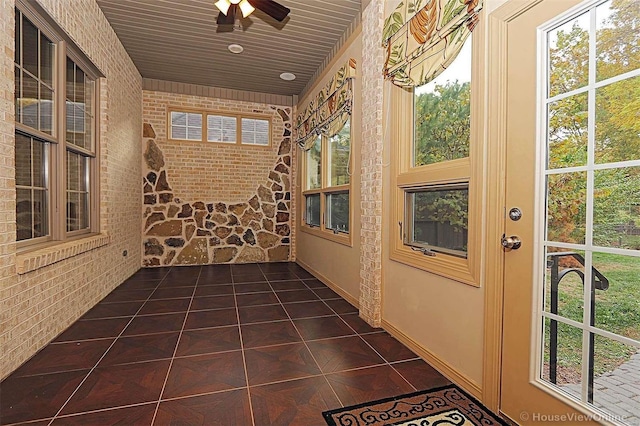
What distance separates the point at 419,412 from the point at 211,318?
201 cm

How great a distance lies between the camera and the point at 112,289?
3750 mm

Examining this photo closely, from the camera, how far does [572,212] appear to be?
132 cm

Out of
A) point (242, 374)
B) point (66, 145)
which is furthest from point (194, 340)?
point (66, 145)

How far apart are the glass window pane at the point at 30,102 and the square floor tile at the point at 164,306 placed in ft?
6.06

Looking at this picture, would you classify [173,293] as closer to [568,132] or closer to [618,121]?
[568,132]

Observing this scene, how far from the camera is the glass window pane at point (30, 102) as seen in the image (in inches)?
88.0

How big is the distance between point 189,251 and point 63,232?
9.05 feet

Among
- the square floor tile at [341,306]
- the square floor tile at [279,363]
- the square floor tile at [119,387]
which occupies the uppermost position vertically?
the square floor tile at [341,306]

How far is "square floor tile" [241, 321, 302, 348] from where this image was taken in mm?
2424

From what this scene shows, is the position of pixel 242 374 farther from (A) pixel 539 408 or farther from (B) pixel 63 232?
(B) pixel 63 232

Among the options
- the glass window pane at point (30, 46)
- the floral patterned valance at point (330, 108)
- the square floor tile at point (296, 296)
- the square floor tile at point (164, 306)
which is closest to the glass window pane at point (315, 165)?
the floral patterned valance at point (330, 108)

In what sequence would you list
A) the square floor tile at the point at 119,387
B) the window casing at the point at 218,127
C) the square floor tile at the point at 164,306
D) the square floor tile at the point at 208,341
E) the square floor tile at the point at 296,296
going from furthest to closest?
the window casing at the point at 218,127
the square floor tile at the point at 296,296
the square floor tile at the point at 164,306
the square floor tile at the point at 208,341
the square floor tile at the point at 119,387

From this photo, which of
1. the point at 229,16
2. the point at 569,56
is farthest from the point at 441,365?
the point at 229,16

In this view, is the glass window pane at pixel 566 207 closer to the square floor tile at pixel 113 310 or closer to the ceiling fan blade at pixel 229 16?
the ceiling fan blade at pixel 229 16
